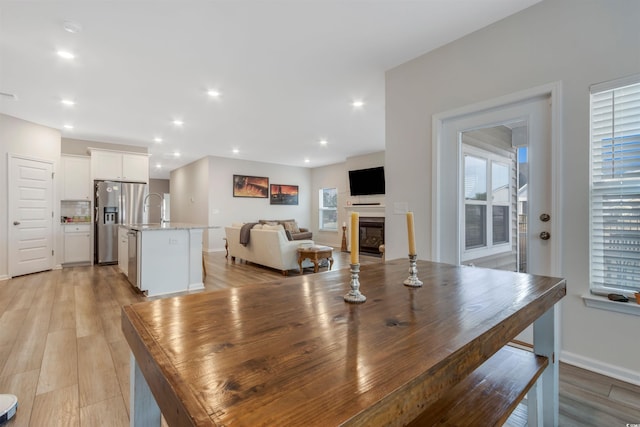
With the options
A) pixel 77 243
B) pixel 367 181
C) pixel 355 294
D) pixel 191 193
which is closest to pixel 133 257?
pixel 77 243

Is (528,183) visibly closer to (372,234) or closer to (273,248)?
(273,248)

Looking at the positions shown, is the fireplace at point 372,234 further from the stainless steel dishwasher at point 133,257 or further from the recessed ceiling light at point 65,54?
the recessed ceiling light at point 65,54

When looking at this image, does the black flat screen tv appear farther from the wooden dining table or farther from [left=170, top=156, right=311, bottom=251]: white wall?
the wooden dining table

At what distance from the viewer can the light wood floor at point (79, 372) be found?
157 cm

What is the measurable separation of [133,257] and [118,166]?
3.31 metres

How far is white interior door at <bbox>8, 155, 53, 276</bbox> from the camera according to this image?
473 cm

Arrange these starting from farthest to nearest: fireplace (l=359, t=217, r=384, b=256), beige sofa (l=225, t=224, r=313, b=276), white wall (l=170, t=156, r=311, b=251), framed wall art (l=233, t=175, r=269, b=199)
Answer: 1. framed wall art (l=233, t=175, r=269, b=199)
2. white wall (l=170, t=156, r=311, b=251)
3. fireplace (l=359, t=217, r=384, b=256)
4. beige sofa (l=225, t=224, r=313, b=276)

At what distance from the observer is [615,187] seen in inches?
74.8

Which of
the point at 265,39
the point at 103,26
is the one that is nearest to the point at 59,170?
the point at 103,26

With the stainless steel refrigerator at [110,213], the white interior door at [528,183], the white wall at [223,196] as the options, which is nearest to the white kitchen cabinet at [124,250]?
the stainless steel refrigerator at [110,213]

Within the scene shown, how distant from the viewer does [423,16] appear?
2367 mm

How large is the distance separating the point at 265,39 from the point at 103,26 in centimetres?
136

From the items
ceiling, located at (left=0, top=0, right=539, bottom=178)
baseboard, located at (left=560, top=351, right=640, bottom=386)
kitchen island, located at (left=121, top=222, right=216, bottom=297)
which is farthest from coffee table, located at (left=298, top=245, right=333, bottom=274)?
baseboard, located at (left=560, top=351, right=640, bottom=386)

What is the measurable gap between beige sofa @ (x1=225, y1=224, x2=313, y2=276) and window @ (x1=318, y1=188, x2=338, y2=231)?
12.8 ft
